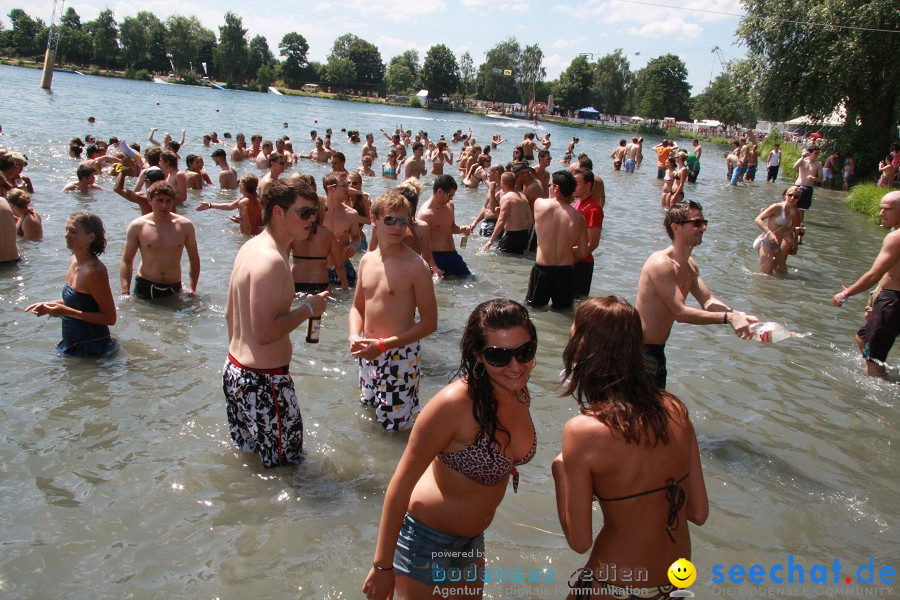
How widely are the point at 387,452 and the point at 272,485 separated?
2.88 feet

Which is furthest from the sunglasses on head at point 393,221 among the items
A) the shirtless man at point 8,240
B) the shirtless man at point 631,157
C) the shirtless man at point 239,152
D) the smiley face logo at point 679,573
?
the shirtless man at point 631,157

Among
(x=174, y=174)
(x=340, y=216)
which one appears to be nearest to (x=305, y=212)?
(x=340, y=216)

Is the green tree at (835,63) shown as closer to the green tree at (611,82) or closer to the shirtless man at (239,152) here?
the shirtless man at (239,152)

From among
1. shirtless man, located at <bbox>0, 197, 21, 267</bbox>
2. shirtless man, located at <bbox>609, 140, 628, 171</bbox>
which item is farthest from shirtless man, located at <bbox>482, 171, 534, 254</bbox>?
shirtless man, located at <bbox>609, 140, 628, 171</bbox>

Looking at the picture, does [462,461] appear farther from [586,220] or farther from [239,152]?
[239,152]

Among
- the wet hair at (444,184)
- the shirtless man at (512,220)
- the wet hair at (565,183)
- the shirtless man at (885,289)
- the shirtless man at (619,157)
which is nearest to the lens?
the shirtless man at (885,289)

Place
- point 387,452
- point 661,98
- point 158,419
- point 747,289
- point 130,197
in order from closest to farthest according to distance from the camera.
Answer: point 387,452 < point 158,419 < point 130,197 < point 747,289 < point 661,98

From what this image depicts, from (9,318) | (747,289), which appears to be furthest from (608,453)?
(747,289)

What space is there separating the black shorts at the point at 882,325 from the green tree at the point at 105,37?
410 feet

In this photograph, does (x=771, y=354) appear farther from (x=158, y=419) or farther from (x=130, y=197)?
(x=130, y=197)

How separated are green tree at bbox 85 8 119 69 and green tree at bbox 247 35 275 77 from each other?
72.7 feet

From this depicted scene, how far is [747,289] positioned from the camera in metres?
10.3

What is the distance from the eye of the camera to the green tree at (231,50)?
11494cm

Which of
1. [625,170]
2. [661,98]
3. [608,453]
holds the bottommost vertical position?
[608,453]
